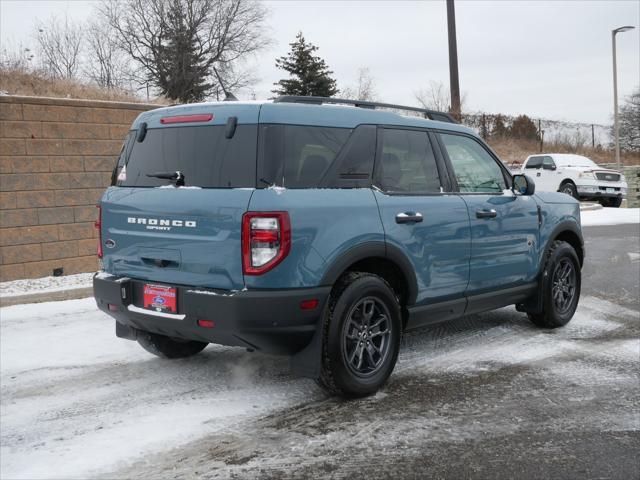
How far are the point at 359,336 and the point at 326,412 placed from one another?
1.80 ft

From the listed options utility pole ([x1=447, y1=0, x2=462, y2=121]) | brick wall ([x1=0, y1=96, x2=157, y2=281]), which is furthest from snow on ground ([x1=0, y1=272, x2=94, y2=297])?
utility pole ([x1=447, y1=0, x2=462, y2=121])

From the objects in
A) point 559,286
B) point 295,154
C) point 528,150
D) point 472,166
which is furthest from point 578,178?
→ point 295,154

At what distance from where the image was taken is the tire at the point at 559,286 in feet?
20.1

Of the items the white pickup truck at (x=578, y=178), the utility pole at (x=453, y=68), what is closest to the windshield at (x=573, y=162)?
the white pickup truck at (x=578, y=178)

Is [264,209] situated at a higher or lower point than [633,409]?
higher

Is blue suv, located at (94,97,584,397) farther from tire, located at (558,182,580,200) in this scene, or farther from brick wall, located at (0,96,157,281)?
tire, located at (558,182,580,200)

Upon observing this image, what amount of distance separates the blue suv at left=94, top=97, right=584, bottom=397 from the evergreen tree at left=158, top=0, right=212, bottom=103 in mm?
27788

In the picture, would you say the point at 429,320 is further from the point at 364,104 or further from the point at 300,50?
the point at 300,50

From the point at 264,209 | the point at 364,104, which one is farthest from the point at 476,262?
the point at 264,209

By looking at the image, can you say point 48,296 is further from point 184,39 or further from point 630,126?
point 630,126

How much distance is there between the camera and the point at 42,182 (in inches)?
355

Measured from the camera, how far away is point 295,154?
4.06 metres

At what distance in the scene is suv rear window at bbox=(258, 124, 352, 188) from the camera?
13.0 ft

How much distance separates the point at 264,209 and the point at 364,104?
1.43 m
